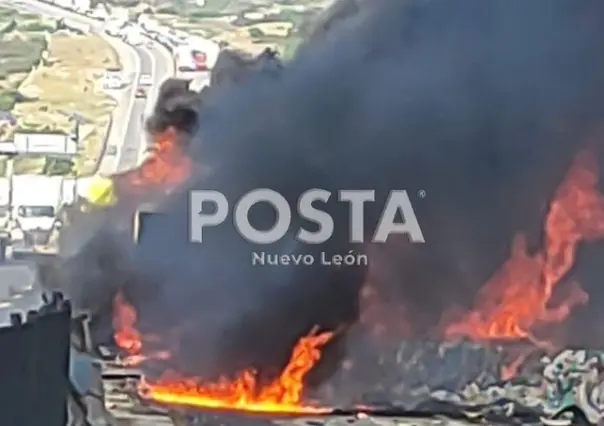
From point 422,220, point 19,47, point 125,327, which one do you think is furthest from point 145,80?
point 422,220

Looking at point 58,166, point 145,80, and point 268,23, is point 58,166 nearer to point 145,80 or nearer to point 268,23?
point 145,80

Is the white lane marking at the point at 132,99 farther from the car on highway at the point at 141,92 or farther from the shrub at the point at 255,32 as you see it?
the shrub at the point at 255,32

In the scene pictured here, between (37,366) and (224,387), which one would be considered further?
(224,387)

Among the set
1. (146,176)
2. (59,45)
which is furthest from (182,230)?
(59,45)

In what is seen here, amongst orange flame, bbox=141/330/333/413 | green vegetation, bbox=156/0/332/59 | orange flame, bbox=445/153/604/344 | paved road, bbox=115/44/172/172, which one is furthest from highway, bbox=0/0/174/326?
orange flame, bbox=445/153/604/344

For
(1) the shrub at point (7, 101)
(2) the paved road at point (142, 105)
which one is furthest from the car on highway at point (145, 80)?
(1) the shrub at point (7, 101)

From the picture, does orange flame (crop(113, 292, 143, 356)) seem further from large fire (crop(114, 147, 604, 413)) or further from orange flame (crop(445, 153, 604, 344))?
orange flame (crop(445, 153, 604, 344))

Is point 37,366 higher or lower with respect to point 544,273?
lower
